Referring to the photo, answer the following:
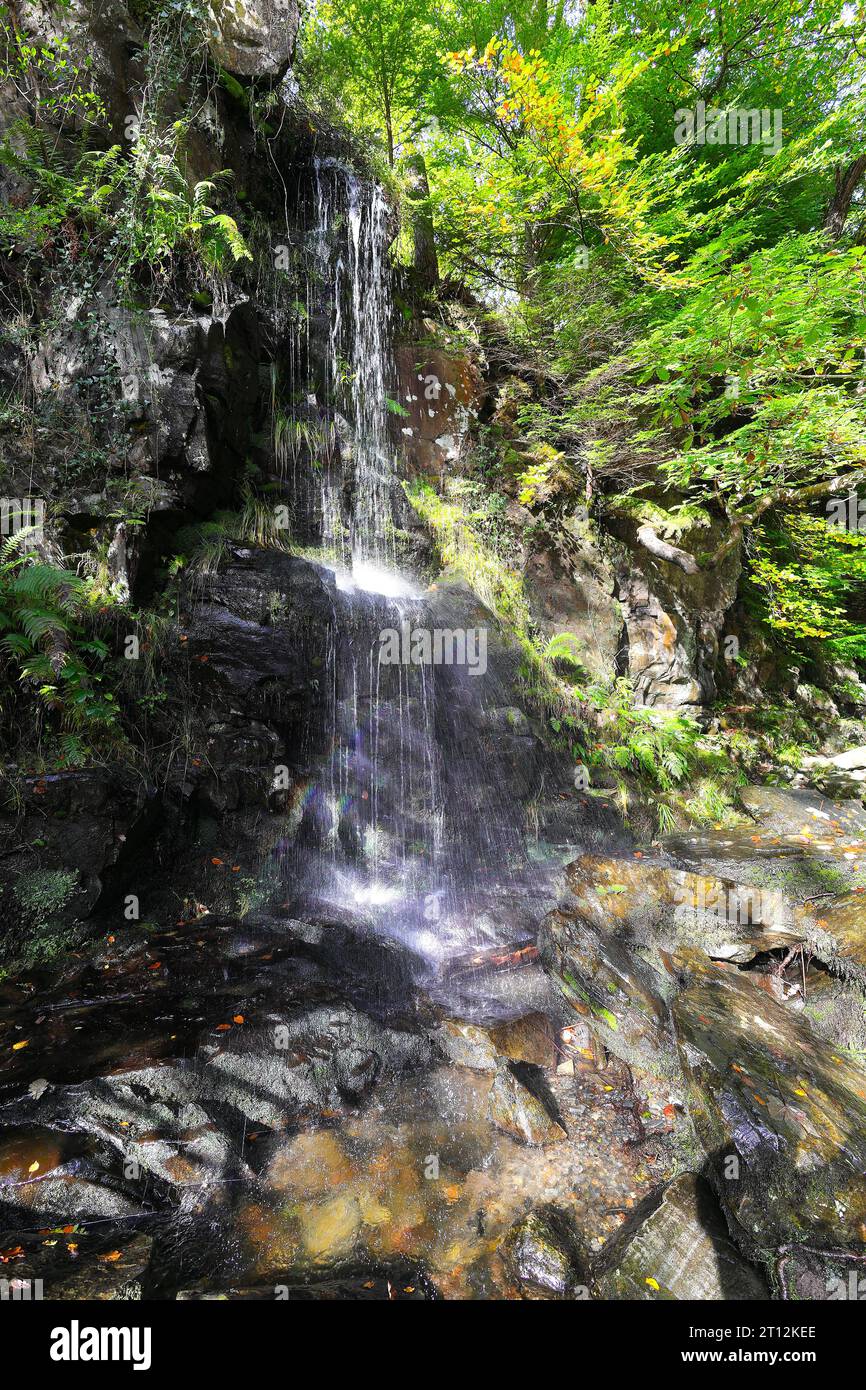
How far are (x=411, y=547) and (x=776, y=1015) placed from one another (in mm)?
7188

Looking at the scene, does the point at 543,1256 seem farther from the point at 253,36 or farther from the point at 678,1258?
the point at 253,36

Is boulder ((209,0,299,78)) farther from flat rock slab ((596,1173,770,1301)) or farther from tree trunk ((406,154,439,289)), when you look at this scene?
flat rock slab ((596,1173,770,1301))

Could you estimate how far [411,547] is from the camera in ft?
28.5

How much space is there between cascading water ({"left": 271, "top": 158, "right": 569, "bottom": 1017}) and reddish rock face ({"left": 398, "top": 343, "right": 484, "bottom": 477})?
1.17 feet

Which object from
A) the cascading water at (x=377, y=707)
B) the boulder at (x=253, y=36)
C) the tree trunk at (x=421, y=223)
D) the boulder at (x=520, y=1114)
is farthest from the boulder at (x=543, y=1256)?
the tree trunk at (x=421, y=223)

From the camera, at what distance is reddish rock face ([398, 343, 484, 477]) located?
9.46 meters

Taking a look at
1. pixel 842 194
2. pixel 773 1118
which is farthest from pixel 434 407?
pixel 773 1118

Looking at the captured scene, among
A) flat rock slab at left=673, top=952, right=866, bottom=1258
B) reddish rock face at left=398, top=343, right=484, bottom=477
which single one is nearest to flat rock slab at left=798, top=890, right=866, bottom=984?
flat rock slab at left=673, top=952, right=866, bottom=1258

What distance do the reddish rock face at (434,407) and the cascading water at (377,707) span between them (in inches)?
14.0

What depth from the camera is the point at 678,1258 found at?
102 inches

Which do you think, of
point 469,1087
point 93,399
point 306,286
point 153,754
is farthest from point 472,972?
point 306,286

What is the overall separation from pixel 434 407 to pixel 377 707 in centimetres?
606

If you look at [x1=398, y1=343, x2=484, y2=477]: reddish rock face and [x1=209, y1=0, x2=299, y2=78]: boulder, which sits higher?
[x1=209, y1=0, x2=299, y2=78]: boulder
